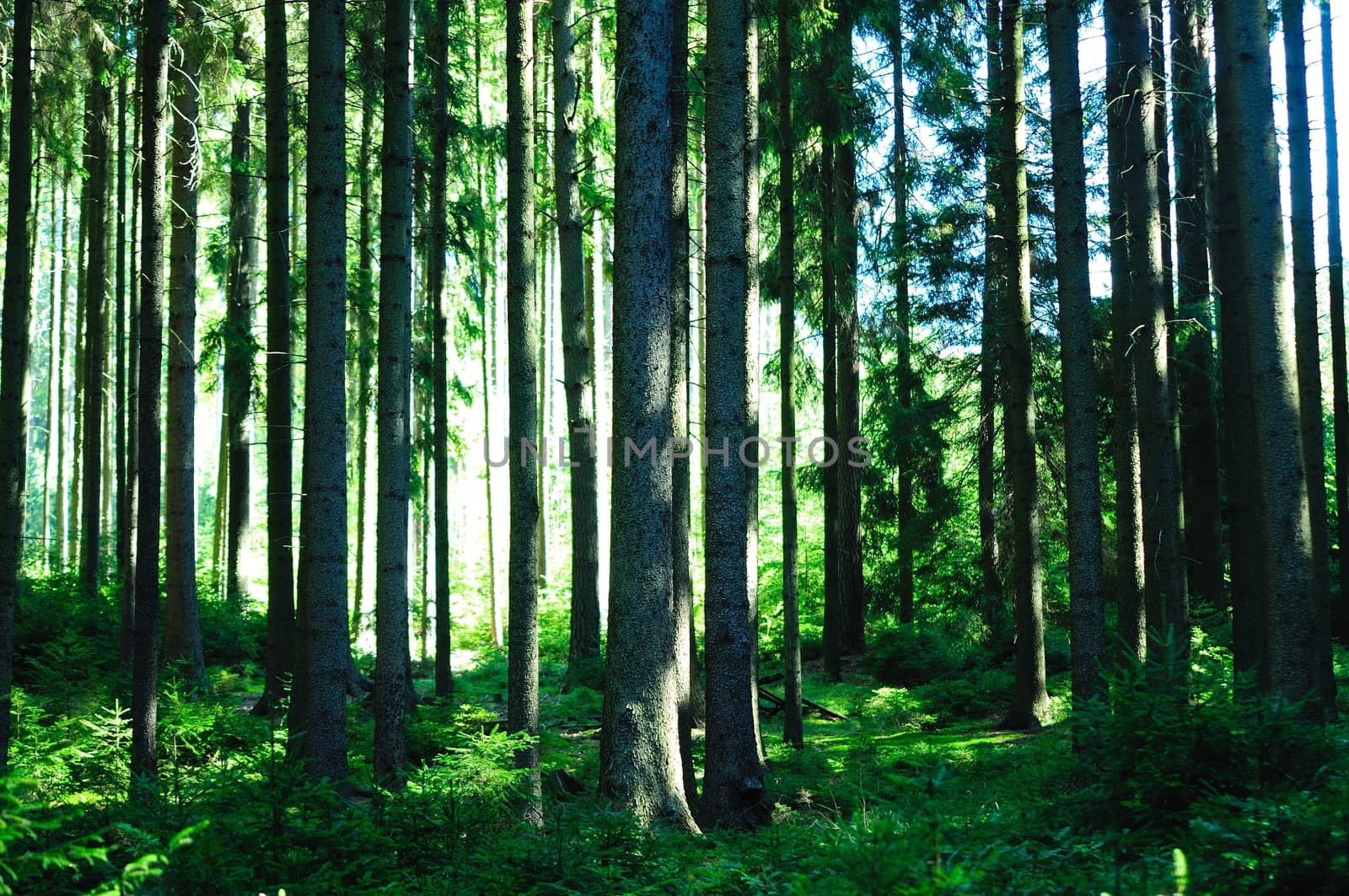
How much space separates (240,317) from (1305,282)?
14.6 m

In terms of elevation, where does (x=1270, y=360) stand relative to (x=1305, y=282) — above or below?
below

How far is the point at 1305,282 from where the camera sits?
452 inches

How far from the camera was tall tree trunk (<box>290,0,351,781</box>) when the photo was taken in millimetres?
7137

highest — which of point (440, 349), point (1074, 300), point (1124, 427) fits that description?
point (440, 349)

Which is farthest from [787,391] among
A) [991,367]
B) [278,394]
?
[278,394]

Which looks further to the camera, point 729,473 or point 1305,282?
point 1305,282

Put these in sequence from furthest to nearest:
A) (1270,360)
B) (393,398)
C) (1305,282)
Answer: (1305,282), (393,398), (1270,360)

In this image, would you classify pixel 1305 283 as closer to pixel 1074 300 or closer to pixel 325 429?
pixel 1074 300

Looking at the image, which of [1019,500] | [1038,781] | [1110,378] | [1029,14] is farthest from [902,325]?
[1038,781]

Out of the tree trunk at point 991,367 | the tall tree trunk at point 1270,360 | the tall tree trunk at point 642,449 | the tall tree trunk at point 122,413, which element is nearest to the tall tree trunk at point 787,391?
the tree trunk at point 991,367

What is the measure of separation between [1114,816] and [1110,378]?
37.0ft

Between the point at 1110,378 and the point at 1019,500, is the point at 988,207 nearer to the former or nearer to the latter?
the point at 1110,378

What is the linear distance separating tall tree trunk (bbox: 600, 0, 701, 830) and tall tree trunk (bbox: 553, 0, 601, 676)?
5.71 meters

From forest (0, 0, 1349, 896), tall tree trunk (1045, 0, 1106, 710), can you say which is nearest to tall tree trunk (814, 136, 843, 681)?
forest (0, 0, 1349, 896)
